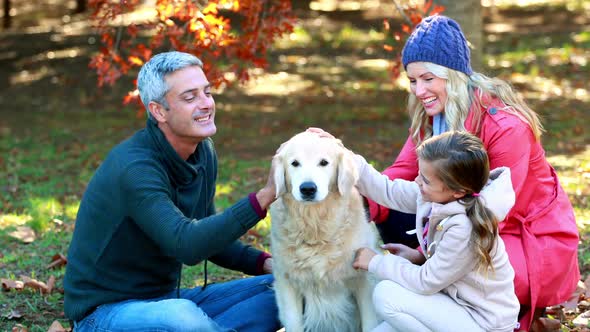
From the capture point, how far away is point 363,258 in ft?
12.0

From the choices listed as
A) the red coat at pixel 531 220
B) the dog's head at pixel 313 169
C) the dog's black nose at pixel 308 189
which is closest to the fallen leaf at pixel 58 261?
the dog's head at pixel 313 169

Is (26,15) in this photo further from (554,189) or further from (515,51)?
(554,189)

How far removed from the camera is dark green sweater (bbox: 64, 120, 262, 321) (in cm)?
339

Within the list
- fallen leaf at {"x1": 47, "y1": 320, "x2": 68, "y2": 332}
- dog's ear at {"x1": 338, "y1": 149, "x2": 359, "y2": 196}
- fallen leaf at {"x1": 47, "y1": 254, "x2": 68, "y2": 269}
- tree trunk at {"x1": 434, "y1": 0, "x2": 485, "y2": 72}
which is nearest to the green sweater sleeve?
dog's ear at {"x1": 338, "y1": 149, "x2": 359, "y2": 196}

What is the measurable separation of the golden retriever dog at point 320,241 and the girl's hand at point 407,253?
0.20 m

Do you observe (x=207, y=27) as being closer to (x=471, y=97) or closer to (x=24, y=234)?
(x=24, y=234)

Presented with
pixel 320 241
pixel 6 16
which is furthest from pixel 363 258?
pixel 6 16

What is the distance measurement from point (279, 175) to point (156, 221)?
61cm

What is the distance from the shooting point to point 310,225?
3768mm

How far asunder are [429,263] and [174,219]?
116cm

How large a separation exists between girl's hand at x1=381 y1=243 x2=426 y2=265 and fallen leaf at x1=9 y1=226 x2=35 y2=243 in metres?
2.99

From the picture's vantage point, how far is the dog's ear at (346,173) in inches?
146

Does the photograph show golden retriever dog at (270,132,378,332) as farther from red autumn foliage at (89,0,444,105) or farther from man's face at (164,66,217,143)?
red autumn foliage at (89,0,444,105)

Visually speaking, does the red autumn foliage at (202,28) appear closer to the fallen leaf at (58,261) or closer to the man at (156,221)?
the fallen leaf at (58,261)
